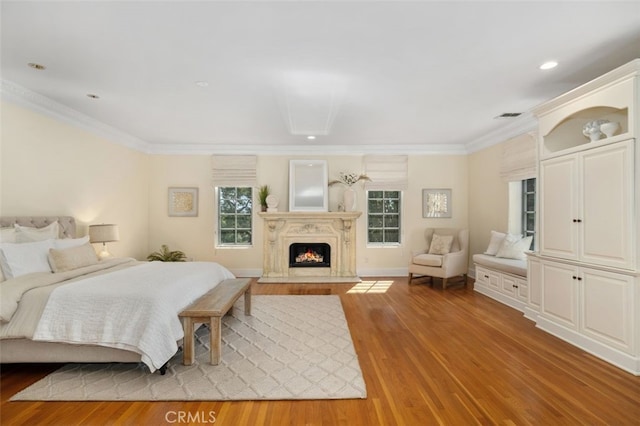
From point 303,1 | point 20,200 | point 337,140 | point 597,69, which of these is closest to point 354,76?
point 303,1

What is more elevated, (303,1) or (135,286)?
(303,1)

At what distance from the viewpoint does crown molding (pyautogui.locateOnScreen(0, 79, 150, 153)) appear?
11.4 ft

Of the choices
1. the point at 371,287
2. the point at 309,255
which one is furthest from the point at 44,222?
the point at 371,287

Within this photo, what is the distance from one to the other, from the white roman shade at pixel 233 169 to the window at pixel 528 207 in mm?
4904

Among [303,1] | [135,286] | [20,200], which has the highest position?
[303,1]

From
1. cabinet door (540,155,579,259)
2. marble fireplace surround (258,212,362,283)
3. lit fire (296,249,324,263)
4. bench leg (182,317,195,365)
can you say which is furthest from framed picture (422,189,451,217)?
bench leg (182,317,195,365)

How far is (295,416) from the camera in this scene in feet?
6.66

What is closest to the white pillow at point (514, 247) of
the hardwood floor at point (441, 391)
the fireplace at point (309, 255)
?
the hardwood floor at point (441, 391)

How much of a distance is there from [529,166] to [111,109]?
6.06 m

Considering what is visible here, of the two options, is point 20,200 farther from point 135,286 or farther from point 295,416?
point 295,416

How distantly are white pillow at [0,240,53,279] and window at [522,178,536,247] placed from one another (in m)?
6.43

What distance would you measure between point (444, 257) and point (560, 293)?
2.24m

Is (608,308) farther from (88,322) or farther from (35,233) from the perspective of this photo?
(35,233)

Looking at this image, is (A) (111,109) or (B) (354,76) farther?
(A) (111,109)
